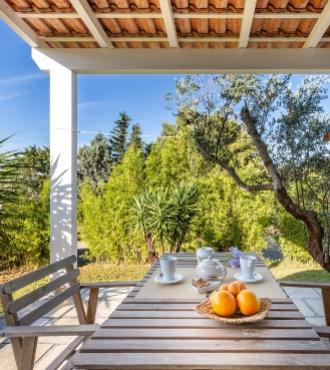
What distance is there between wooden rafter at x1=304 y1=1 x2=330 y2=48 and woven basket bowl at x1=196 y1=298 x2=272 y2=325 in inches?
107

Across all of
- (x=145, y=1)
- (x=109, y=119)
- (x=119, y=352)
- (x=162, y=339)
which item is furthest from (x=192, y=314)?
(x=109, y=119)

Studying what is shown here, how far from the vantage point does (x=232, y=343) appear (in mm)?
1262

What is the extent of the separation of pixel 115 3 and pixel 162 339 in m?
2.92

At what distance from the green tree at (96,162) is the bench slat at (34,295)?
4404 mm

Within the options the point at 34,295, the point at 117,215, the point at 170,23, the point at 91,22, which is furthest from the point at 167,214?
the point at 34,295

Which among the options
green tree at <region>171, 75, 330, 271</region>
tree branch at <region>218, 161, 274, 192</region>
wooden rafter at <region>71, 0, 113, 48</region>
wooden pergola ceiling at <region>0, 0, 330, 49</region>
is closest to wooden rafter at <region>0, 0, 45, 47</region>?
wooden pergola ceiling at <region>0, 0, 330, 49</region>

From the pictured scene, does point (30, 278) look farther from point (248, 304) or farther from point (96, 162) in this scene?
point (96, 162)

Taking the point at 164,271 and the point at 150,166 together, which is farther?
the point at 150,166

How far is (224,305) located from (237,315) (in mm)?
74

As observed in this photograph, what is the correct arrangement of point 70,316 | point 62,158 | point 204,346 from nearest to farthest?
point 204,346 < point 70,316 < point 62,158

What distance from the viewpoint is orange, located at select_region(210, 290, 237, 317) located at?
4.72ft

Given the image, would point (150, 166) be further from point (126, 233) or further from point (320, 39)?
point (320, 39)

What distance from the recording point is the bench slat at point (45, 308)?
173 cm

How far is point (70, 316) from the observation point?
144 inches
